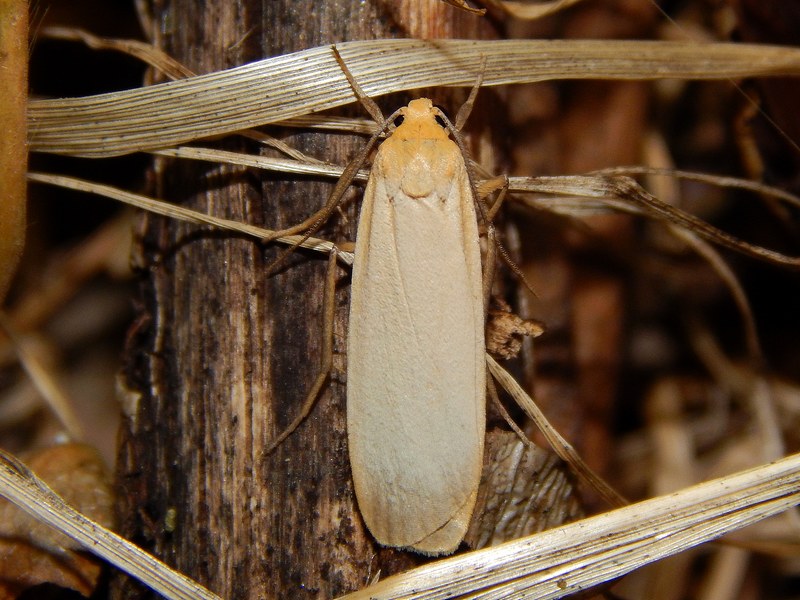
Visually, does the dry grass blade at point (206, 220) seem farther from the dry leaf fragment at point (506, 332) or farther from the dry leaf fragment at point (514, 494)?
the dry leaf fragment at point (514, 494)

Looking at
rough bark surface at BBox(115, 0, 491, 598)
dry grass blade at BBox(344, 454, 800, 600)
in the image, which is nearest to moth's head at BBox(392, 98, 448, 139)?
rough bark surface at BBox(115, 0, 491, 598)

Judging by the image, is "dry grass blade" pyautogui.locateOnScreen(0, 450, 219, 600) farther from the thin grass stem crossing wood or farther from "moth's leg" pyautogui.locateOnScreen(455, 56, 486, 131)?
"moth's leg" pyautogui.locateOnScreen(455, 56, 486, 131)

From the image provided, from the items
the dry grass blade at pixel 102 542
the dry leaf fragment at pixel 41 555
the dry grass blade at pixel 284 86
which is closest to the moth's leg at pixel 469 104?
the dry grass blade at pixel 284 86

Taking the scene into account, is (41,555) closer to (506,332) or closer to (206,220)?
(206,220)

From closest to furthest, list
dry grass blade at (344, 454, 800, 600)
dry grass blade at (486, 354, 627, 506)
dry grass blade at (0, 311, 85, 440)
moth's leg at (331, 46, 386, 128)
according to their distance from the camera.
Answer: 1. dry grass blade at (344, 454, 800, 600)
2. moth's leg at (331, 46, 386, 128)
3. dry grass blade at (486, 354, 627, 506)
4. dry grass blade at (0, 311, 85, 440)

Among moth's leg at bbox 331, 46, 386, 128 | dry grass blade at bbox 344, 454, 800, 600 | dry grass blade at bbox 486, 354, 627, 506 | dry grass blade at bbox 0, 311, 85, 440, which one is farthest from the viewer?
dry grass blade at bbox 0, 311, 85, 440

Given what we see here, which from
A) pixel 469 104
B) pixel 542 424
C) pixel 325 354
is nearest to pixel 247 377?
pixel 325 354
